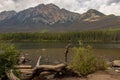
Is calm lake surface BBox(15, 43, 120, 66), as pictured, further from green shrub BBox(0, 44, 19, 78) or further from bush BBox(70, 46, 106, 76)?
bush BBox(70, 46, 106, 76)

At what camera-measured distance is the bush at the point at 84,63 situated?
24.5 metres

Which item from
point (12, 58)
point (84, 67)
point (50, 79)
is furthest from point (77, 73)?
point (12, 58)

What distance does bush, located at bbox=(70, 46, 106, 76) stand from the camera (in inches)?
965

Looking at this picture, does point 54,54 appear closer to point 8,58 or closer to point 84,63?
point 84,63

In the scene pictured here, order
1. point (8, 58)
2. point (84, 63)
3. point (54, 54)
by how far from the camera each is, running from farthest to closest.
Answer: point (54, 54) < point (84, 63) < point (8, 58)

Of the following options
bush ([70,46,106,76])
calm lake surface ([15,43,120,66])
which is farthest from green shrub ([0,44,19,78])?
bush ([70,46,106,76])

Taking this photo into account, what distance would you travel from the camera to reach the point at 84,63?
24750 millimetres

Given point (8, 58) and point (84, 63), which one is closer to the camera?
point (8, 58)

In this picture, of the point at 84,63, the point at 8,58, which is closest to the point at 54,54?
the point at 84,63

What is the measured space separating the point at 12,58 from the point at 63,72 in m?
4.84

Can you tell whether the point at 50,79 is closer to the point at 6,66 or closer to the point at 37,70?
the point at 37,70

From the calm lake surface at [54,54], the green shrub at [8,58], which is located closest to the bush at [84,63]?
the green shrub at [8,58]

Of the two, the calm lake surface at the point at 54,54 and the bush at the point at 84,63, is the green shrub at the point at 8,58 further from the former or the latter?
the bush at the point at 84,63

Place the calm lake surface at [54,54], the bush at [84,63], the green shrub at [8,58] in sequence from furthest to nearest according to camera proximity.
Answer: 1. the calm lake surface at [54,54]
2. the bush at [84,63]
3. the green shrub at [8,58]
